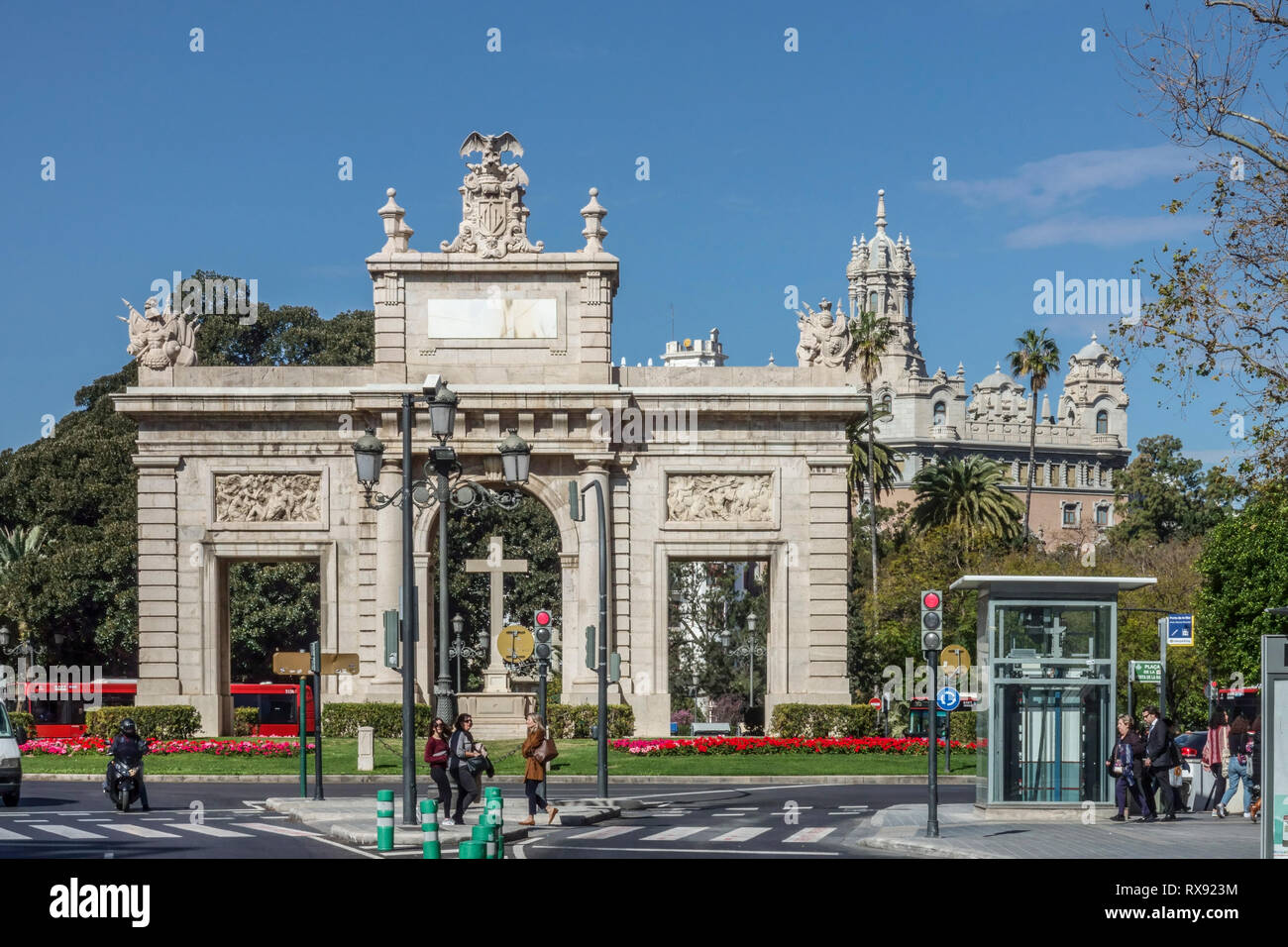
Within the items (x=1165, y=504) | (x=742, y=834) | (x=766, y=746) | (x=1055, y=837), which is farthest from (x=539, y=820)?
(x=1165, y=504)

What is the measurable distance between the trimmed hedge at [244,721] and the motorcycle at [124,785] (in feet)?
71.6

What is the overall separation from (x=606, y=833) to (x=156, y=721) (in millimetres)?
25128

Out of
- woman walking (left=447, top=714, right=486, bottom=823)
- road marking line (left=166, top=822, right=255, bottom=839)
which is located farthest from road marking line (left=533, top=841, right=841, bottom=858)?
road marking line (left=166, top=822, right=255, bottom=839)

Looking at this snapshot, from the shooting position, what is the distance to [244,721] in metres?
54.2

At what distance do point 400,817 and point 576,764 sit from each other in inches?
550

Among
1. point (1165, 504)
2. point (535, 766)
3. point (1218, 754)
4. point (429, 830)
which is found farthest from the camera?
point (1165, 504)

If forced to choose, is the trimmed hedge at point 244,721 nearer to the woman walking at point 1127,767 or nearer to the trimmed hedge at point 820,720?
the trimmed hedge at point 820,720

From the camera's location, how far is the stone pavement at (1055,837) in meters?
22.7

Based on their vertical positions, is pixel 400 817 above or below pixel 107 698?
above

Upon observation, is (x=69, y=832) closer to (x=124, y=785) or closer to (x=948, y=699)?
(x=124, y=785)

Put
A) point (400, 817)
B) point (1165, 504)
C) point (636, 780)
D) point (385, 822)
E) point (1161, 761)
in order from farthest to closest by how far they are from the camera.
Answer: point (1165, 504) < point (636, 780) < point (1161, 761) < point (400, 817) < point (385, 822)

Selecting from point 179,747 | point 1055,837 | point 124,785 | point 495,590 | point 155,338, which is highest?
point 155,338

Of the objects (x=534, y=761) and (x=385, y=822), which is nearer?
(x=385, y=822)
